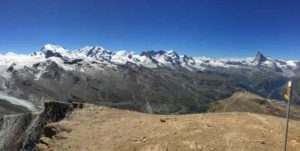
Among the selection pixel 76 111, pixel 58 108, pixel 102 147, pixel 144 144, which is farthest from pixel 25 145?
pixel 144 144

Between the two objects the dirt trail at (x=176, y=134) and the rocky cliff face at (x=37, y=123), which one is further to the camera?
the rocky cliff face at (x=37, y=123)

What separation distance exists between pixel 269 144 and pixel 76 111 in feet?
112

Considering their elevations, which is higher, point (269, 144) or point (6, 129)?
point (269, 144)

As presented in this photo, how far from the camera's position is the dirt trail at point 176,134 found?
119ft

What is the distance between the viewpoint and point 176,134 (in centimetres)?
3997

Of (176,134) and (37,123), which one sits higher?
(176,134)

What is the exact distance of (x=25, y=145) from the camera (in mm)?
67688

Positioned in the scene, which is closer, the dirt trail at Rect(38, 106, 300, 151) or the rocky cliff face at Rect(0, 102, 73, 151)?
the dirt trail at Rect(38, 106, 300, 151)

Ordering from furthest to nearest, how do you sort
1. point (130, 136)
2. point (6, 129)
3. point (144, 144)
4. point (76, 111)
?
point (6, 129) < point (76, 111) < point (130, 136) < point (144, 144)

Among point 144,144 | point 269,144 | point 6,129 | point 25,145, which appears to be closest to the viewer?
point 269,144

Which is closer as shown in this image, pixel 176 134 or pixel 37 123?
pixel 176 134

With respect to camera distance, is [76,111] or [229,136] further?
[76,111]

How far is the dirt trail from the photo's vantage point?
119 ft

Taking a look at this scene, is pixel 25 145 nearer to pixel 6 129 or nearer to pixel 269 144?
pixel 6 129
